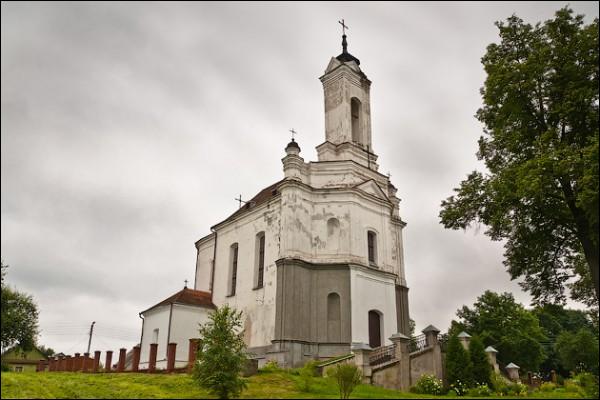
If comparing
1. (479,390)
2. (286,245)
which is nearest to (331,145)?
(286,245)

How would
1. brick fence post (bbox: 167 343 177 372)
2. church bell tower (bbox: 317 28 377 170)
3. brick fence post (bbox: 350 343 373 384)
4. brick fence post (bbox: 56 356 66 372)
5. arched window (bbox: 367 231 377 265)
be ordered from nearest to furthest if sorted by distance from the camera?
brick fence post (bbox: 350 343 373 384) < brick fence post (bbox: 167 343 177 372) < brick fence post (bbox: 56 356 66 372) < arched window (bbox: 367 231 377 265) < church bell tower (bbox: 317 28 377 170)

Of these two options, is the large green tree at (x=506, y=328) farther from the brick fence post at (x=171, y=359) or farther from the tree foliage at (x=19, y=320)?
the tree foliage at (x=19, y=320)

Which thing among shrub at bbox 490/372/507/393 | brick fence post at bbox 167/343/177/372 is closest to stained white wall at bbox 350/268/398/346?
shrub at bbox 490/372/507/393

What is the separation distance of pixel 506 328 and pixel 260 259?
993 inches

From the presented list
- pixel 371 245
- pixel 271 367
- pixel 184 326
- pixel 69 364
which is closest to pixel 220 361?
pixel 271 367

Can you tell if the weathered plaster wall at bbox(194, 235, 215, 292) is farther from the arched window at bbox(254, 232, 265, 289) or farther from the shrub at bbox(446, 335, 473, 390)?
the shrub at bbox(446, 335, 473, 390)

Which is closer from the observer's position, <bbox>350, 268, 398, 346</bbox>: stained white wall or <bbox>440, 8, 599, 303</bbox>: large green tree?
<bbox>440, 8, 599, 303</bbox>: large green tree

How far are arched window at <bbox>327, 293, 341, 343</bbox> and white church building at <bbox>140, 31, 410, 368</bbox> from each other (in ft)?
0.18

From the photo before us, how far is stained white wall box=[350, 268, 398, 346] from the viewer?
1032 inches

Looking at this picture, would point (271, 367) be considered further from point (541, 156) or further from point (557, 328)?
point (557, 328)

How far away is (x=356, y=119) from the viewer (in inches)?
1348

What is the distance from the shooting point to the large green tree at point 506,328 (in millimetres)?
42188

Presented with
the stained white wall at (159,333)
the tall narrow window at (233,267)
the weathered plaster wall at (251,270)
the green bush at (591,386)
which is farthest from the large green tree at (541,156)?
the stained white wall at (159,333)

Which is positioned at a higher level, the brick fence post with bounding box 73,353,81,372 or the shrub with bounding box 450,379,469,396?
the brick fence post with bounding box 73,353,81,372
